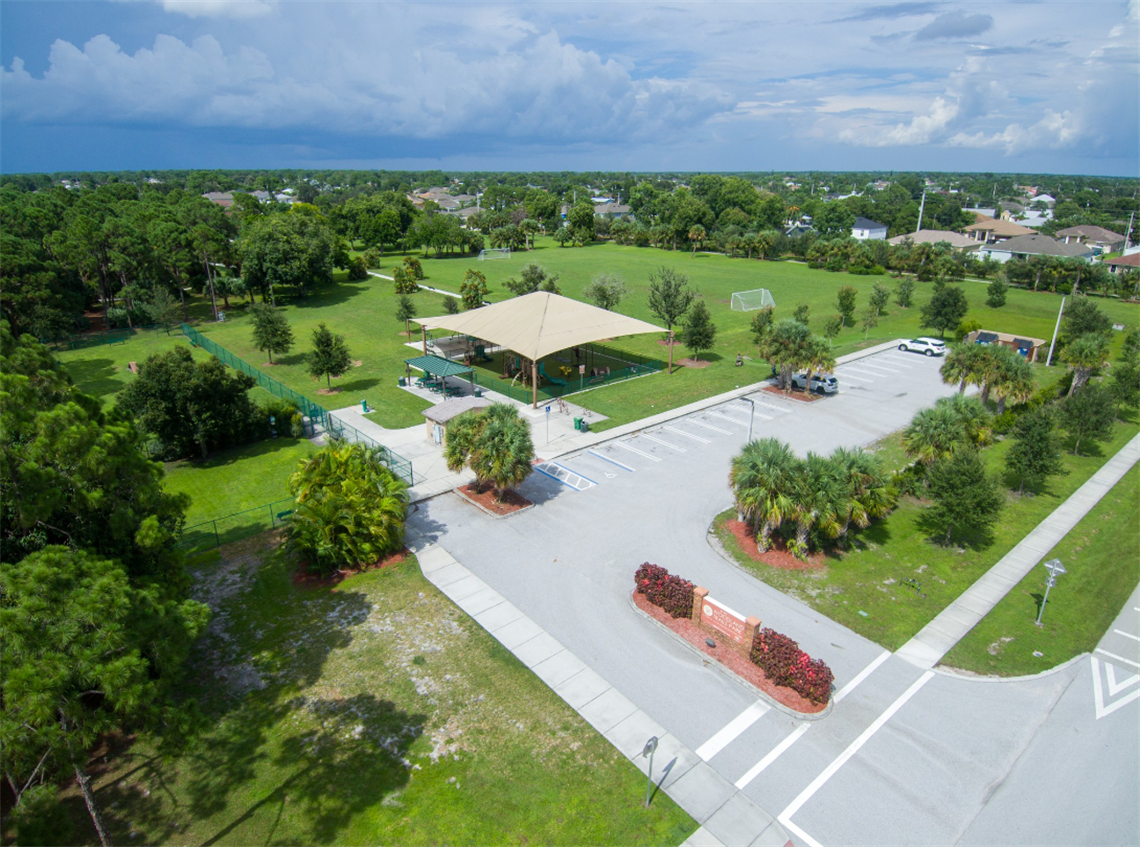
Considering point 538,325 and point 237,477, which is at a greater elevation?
point 538,325

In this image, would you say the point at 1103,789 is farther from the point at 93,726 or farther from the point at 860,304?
the point at 860,304

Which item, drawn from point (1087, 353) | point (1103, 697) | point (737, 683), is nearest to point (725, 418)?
point (737, 683)

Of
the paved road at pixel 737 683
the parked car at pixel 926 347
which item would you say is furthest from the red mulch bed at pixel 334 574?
the parked car at pixel 926 347

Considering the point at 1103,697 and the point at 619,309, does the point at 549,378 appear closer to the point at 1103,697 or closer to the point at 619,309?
the point at 619,309

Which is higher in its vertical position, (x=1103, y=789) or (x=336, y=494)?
(x=336, y=494)

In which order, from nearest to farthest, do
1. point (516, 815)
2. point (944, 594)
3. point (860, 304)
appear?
point (516, 815) < point (944, 594) < point (860, 304)

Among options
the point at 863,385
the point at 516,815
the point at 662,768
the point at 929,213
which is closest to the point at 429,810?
the point at 516,815

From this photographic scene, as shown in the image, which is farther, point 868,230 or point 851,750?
point 868,230

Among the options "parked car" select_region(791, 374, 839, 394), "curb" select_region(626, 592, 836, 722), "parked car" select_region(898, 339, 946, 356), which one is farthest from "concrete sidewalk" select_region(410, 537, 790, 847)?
"parked car" select_region(898, 339, 946, 356)
